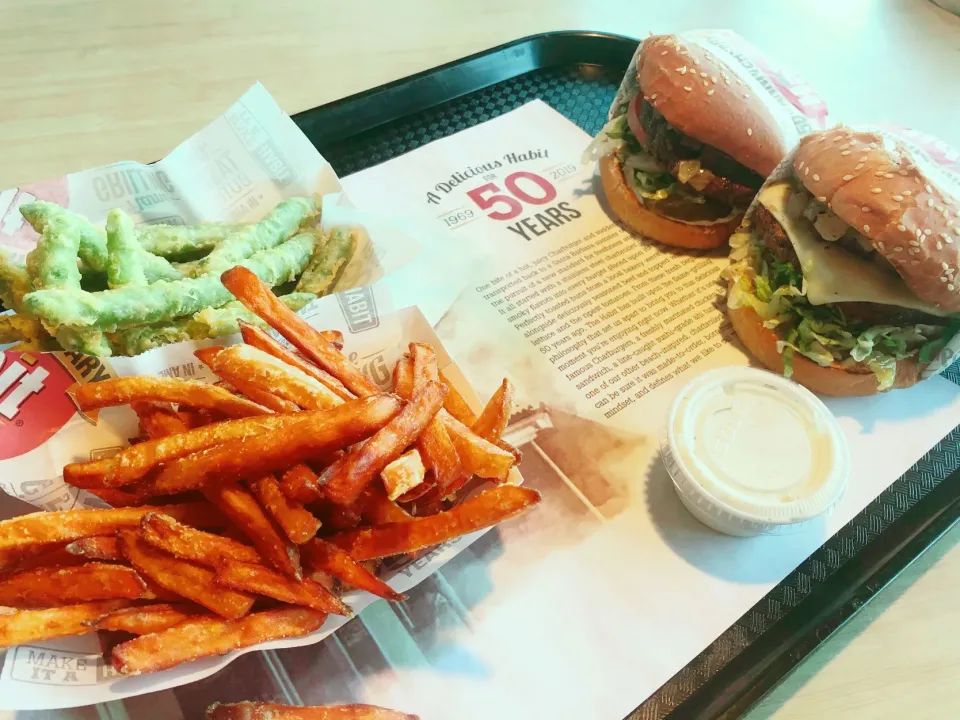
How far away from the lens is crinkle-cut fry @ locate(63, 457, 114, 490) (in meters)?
0.99

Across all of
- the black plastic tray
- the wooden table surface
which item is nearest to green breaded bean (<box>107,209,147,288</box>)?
the black plastic tray

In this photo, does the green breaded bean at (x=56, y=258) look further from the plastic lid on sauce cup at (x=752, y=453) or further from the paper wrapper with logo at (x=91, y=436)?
the plastic lid on sauce cup at (x=752, y=453)

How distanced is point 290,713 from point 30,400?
2.30ft

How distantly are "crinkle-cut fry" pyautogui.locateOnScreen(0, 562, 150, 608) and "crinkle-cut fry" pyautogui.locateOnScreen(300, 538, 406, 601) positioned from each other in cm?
24

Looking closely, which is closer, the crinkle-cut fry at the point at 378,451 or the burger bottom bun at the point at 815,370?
the crinkle-cut fry at the point at 378,451

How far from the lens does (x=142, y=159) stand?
7.03 ft

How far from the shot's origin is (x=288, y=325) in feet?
3.65

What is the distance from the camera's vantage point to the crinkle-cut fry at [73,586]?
0.92 meters

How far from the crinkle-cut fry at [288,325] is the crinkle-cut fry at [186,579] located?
372 mm

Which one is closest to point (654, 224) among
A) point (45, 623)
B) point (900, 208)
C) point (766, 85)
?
point (766, 85)

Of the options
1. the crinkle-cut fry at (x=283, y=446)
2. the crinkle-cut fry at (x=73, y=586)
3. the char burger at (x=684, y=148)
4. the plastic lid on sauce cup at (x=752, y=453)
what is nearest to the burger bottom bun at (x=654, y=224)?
the char burger at (x=684, y=148)

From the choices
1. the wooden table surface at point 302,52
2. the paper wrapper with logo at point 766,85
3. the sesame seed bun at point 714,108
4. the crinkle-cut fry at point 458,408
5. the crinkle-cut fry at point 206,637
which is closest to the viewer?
the crinkle-cut fry at point 206,637

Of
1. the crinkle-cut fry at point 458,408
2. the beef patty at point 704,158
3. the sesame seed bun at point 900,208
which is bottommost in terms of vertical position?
the crinkle-cut fry at point 458,408

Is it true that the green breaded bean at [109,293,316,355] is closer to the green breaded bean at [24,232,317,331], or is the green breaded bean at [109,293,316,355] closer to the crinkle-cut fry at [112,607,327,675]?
the green breaded bean at [24,232,317,331]
